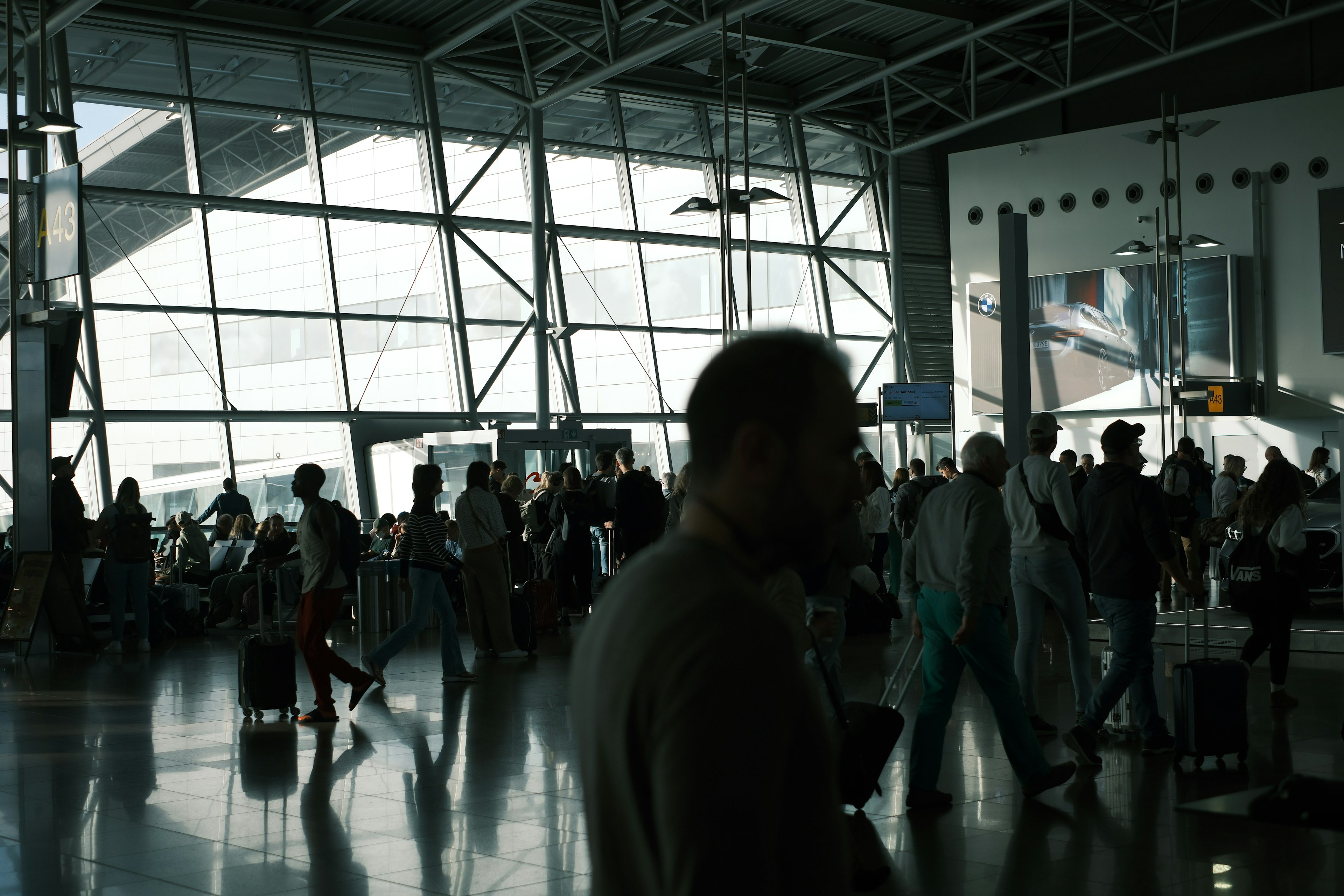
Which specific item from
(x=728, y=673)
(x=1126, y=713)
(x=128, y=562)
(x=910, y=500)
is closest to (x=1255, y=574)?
(x=1126, y=713)

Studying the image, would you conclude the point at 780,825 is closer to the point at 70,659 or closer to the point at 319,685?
the point at 319,685

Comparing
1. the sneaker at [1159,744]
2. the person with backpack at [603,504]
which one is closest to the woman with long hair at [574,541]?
the person with backpack at [603,504]

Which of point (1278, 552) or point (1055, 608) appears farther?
point (1278, 552)

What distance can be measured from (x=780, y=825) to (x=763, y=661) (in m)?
0.16

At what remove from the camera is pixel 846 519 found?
57.7 inches

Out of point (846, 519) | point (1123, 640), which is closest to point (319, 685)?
point (1123, 640)

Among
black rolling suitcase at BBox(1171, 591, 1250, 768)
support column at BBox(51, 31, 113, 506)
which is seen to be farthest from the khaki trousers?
support column at BBox(51, 31, 113, 506)

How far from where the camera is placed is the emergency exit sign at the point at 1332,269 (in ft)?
67.4

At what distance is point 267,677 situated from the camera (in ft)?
29.1

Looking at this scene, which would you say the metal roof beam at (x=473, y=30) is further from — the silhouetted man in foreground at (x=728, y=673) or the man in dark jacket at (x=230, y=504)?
the silhouetted man in foreground at (x=728, y=673)

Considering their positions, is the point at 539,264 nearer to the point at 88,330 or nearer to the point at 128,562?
the point at 88,330

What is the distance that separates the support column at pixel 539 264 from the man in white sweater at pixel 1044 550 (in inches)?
567

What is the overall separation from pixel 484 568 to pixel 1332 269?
15056 mm

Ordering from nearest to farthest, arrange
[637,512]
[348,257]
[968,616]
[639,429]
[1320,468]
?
Result: [968,616], [637,512], [1320,468], [348,257], [639,429]
